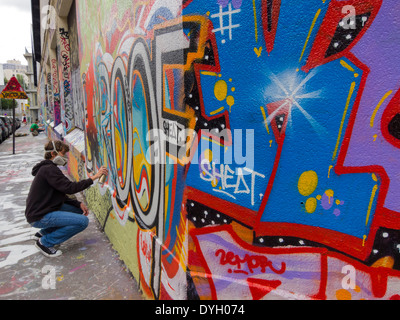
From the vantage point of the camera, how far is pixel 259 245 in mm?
1867

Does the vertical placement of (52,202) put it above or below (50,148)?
below

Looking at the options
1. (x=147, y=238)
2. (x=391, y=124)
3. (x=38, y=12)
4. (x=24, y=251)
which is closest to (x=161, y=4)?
(x=391, y=124)

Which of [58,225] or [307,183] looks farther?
[58,225]

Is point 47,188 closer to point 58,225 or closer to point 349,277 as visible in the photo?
point 58,225

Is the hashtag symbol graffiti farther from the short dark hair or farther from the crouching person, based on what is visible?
the short dark hair

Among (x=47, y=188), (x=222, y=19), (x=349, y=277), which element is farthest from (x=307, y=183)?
(x=47, y=188)

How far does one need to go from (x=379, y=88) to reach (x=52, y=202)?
3.88 meters

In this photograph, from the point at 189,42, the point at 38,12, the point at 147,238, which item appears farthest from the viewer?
the point at 38,12

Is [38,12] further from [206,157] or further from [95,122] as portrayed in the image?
[206,157]

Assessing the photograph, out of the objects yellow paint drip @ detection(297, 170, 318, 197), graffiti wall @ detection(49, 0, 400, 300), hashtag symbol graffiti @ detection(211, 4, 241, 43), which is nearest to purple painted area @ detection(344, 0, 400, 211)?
graffiti wall @ detection(49, 0, 400, 300)

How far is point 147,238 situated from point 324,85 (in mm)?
2037

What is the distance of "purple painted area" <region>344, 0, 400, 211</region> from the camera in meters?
1.36

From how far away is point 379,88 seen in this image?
55.6 inches

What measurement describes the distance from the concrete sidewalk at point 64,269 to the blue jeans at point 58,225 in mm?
217
